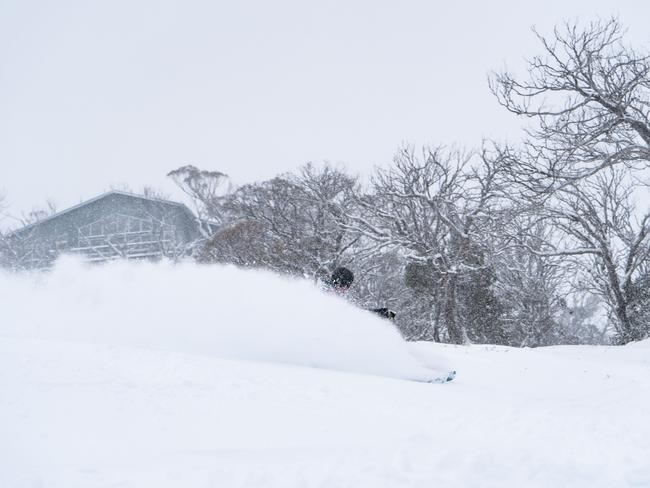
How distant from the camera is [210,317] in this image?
7.75 m

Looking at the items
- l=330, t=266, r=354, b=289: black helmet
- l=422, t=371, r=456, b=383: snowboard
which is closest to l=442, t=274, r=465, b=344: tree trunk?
l=330, t=266, r=354, b=289: black helmet

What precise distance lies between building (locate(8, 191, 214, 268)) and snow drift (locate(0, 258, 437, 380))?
25.7 m

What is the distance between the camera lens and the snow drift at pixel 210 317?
7004 mm

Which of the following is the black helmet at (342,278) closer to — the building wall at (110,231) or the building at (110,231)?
the building at (110,231)

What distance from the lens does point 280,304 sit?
7719mm

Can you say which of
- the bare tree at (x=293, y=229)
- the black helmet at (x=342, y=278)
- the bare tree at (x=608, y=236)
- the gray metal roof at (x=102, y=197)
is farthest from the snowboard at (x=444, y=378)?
the gray metal roof at (x=102, y=197)

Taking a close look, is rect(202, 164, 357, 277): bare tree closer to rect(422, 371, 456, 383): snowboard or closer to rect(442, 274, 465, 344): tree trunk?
rect(442, 274, 465, 344): tree trunk

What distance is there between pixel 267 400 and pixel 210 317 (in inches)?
133

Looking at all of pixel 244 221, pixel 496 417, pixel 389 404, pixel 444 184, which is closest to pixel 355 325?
pixel 389 404

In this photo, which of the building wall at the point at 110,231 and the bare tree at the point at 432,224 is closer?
the bare tree at the point at 432,224

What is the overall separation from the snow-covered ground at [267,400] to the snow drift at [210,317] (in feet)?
0.08

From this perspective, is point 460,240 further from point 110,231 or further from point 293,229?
point 110,231

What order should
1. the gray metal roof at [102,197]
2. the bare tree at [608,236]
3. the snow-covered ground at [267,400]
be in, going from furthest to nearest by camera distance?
the gray metal roof at [102,197] → the bare tree at [608,236] → the snow-covered ground at [267,400]

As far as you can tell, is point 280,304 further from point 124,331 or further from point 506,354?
point 506,354
